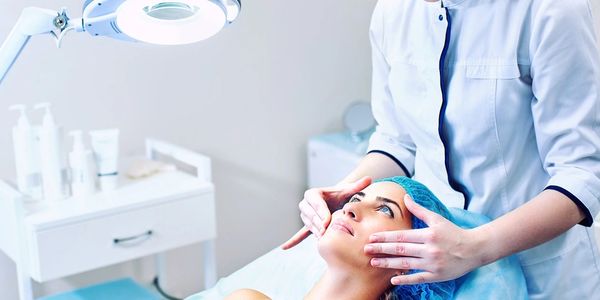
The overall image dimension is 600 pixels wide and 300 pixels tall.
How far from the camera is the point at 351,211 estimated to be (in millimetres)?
1197

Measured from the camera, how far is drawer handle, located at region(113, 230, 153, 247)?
1.77m

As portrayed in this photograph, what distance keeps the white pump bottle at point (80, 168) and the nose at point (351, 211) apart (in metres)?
0.85

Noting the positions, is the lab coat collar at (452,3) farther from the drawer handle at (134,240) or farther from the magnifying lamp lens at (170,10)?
the drawer handle at (134,240)

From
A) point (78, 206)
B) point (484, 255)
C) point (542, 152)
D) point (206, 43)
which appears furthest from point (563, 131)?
point (206, 43)

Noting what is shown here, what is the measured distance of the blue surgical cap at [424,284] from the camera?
1.16m

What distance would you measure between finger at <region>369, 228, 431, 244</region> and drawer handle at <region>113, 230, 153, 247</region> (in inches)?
33.4

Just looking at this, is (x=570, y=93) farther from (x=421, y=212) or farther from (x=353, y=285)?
(x=353, y=285)

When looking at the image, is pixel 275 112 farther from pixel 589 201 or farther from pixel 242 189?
pixel 589 201

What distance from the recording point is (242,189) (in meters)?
2.39

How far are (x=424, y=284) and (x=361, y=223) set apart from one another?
13 centimetres

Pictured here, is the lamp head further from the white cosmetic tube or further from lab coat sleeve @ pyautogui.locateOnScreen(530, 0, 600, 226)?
the white cosmetic tube

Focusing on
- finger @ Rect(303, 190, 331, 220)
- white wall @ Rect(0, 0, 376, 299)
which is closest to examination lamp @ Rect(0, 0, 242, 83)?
finger @ Rect(303, 190, 331, 220)

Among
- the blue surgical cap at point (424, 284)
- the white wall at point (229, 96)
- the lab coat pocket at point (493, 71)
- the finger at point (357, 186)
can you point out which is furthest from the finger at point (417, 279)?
the white wall at point (229, 96)

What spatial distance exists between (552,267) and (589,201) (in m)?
0.14
